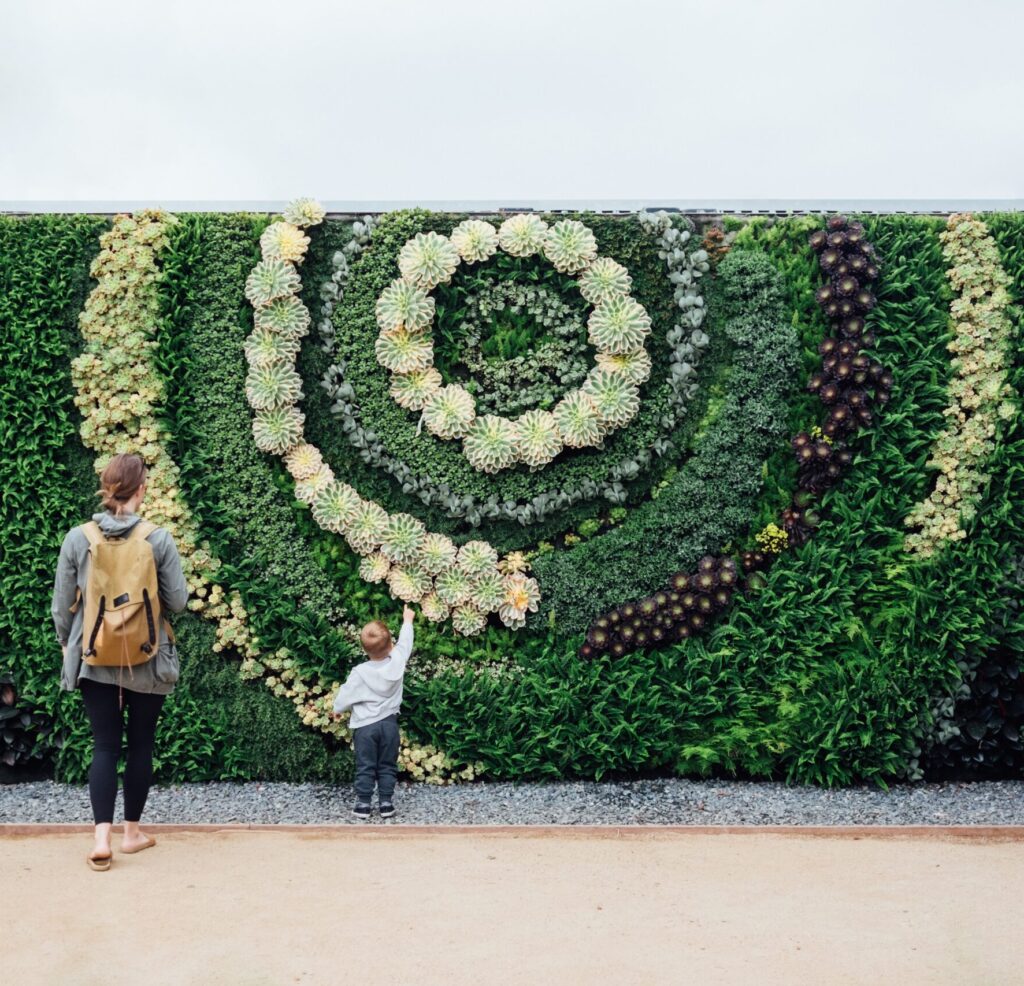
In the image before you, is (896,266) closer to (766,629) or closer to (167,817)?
(766,629)

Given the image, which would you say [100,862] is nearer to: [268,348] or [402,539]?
[402,539]

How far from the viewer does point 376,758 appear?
18.6ft

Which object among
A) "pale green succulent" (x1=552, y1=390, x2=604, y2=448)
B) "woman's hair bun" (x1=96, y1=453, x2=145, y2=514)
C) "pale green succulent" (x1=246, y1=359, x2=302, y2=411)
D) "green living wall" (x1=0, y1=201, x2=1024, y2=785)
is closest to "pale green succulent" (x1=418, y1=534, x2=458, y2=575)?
"green living wall" (x1=0, y1=201, x2=1024, y2=785)

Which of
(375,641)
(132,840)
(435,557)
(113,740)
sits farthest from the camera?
(435,557)

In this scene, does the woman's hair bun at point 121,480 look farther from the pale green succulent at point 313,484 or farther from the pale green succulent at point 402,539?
the pale green succulent at point 402,539

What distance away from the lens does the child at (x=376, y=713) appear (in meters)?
5.65

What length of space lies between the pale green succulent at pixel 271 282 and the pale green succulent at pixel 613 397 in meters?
1.72

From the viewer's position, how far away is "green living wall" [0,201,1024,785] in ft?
20.1

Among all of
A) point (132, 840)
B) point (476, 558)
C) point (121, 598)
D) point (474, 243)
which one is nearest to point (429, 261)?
point (474, 243)

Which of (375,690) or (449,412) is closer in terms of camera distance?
(375,690)

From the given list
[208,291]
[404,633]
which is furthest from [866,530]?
[208,291]

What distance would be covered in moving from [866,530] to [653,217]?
6.86 ft

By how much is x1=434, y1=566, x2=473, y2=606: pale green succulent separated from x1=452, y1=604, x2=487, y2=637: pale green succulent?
0.06m

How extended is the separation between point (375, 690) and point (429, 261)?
2.33 m
